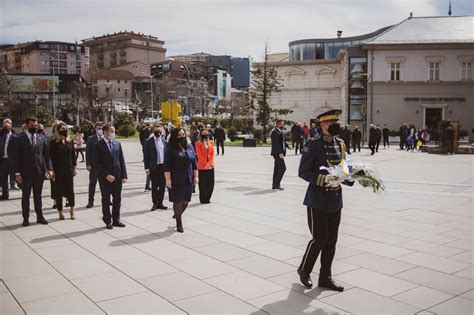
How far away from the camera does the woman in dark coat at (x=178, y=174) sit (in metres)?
8.79

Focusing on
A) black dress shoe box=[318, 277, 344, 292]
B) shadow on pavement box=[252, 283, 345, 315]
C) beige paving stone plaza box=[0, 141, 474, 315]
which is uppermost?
black dress shoe box=[318, 277, 344, 292]

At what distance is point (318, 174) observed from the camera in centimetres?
575

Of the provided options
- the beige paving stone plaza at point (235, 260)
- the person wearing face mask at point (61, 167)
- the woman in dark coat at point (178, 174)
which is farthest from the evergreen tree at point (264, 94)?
the woman in dark coat at point (178, 174)

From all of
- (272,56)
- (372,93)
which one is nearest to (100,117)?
(272,56)

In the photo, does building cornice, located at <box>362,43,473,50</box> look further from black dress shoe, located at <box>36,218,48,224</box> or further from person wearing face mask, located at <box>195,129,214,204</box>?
black dress shoe, located at <box>36,218,48,224</box>

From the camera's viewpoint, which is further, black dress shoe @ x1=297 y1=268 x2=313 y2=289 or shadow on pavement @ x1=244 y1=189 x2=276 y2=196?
shadow on pavement @ x1=244 y1=189 x2=276 y2=196

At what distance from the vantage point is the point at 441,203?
38.7ft

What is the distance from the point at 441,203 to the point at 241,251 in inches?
256

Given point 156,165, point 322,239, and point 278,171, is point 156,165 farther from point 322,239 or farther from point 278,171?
point 322,239

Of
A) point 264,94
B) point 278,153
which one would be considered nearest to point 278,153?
point 278,153

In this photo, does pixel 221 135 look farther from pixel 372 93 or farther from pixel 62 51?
pixel 62 51

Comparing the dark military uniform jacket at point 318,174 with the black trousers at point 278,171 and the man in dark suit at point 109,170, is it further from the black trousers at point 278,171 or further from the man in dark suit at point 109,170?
the black trousers at point 278,171

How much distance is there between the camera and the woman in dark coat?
8789 mm

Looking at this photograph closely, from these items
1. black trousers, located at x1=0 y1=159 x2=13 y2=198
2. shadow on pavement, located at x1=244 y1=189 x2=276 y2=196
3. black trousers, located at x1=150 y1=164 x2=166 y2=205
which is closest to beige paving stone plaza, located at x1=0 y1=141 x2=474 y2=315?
black trousers, located at x1=150 y1=164 x2=166 y2=205
